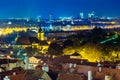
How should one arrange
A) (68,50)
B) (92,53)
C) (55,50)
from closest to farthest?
(92,53), (68,50), (55,50)

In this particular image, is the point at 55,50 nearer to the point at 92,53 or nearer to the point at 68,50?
the point at 68,50

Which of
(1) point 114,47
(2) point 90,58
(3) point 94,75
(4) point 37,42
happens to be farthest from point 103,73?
(4) point 37,42

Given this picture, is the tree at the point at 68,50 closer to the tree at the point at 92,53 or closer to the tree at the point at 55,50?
the tree at the point at 55,50

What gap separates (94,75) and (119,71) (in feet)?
6.02

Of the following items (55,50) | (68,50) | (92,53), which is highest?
(55,50)

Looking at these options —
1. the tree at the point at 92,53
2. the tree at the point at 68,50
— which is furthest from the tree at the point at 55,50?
the tree at the point at 92,53

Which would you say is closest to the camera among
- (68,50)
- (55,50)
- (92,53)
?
(92,53)

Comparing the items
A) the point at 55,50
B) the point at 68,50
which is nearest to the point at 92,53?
the point at 68,50

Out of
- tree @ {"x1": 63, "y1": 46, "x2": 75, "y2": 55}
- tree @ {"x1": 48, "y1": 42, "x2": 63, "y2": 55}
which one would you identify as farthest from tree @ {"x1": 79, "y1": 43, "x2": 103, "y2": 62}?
tree @ {"x1": 48, "y1": 42, "x2": 63, "y2": 55}

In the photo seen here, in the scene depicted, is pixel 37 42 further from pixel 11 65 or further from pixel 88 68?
pixel 88 68

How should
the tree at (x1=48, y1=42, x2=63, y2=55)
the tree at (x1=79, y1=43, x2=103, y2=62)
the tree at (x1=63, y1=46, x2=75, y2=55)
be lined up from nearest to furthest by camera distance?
the tree at (x1=79, y1=43, x2=103, y2=62) < the tree at (x1=63, y1=46, x2=75, y2=55) < the tree at (x1=48, y1=42, x2=63, y2=55)

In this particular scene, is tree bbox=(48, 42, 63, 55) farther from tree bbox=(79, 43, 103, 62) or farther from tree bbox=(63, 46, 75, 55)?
tree bbox=(79, 43, 103, 62)

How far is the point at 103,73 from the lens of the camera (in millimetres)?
31672

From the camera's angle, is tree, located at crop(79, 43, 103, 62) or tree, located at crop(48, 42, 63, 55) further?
tree, located at crop(48, 42, 63, 55)
